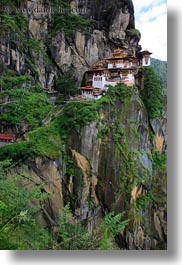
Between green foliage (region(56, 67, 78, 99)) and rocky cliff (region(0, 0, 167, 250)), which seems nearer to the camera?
rocky cliff (region(0, 0, 167, 250))

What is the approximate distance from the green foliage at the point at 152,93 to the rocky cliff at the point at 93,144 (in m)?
0.10

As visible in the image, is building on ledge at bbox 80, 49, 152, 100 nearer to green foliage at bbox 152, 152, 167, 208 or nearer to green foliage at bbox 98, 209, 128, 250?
green foliage at bbox 152, 152, 167, 208

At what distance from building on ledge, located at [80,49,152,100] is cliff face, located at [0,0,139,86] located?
11 cm

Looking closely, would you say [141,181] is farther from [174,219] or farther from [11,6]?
[11,6]

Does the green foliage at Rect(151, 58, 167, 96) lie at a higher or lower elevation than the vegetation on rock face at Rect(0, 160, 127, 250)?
higher

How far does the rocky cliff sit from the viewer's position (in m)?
3.62

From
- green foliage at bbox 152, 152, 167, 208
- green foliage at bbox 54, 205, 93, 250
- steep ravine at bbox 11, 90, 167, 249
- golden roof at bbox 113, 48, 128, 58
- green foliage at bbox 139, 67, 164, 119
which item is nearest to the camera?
green foliage at bbox 54, 205, 93, 250

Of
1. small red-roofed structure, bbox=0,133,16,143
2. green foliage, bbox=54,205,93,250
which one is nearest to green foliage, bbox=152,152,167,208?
green foliage, bbox=54,205,93,250

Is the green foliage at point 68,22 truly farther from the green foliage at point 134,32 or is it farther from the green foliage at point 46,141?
the green foliage at point 46,141

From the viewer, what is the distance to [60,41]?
4234 millimetres

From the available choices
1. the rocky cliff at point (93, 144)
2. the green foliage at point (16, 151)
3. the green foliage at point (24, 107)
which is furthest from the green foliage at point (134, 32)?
the green foliage at point (16, 151)

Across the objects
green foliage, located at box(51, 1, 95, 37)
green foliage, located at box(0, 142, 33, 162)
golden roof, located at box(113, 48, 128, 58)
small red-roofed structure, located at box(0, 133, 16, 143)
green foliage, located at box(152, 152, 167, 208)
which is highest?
green foliage, located at box(51, 1, 95, 37)

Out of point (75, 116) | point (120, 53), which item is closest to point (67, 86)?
point (75, 116)

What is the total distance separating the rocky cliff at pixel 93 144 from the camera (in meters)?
3.62
